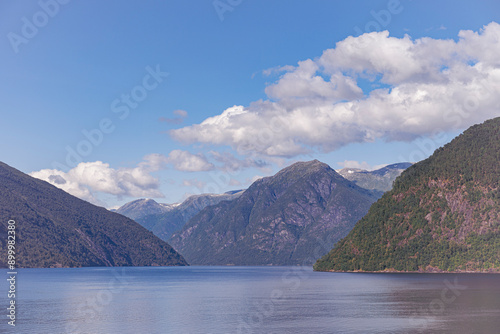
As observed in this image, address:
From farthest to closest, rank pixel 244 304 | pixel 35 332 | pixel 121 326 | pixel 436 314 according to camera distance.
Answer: pixel 244 304 < pixel 436 314 < pixel 121 326 < pixel 35 332

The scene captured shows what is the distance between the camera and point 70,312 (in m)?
119

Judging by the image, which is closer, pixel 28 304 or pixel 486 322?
pixel 486 322

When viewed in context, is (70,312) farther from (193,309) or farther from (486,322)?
(486,322)

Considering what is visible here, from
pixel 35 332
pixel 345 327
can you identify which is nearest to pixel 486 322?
pixel 345 327

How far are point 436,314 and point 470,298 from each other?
34.1 metres

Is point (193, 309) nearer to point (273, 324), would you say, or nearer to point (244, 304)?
point (244, 304)

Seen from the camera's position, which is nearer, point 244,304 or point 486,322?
point 486,322

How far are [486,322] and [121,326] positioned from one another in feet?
212

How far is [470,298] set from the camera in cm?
13712

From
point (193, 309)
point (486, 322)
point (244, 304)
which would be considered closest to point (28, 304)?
point (193, 309)

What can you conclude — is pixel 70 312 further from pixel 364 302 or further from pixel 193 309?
pixel 364 302

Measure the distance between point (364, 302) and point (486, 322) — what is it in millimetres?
45581

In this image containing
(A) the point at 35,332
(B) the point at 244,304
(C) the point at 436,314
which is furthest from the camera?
(B) the point at 244,304

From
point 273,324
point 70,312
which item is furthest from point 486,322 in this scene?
point 70,312
